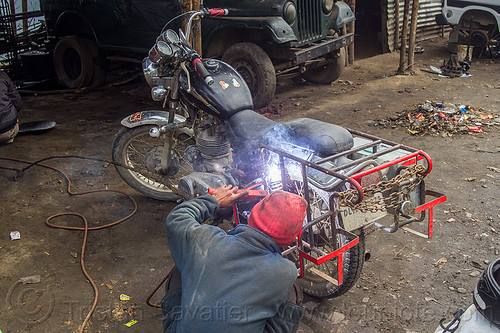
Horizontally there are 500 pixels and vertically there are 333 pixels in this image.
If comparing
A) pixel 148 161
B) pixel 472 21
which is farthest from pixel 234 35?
pixel 472 21

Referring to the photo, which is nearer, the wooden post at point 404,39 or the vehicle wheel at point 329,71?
the vehicle wheel at point 329,71

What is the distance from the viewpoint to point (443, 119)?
257 inches

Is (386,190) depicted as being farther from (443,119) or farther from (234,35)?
(234,35)

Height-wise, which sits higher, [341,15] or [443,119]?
[341,15]

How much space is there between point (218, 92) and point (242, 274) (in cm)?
194

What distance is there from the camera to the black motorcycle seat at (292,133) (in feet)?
9.58

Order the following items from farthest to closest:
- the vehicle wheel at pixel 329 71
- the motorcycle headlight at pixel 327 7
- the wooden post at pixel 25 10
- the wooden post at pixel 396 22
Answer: the wooden post at pixel 25 10 < the wooden post at pixel 396 22 < the vehicle wheel at pixel 329 71 < the motorcycle headlight at pixel 327 7

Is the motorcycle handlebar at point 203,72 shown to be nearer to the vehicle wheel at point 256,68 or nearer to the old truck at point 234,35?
the old truck at point 234,35

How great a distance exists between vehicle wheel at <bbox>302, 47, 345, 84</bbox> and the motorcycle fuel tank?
15.6 ft

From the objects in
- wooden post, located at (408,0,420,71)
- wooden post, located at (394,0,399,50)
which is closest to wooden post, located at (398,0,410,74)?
wooden post, located at (408,0,420,71)

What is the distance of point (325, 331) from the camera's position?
3006 millimetres

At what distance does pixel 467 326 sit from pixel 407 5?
8.15m

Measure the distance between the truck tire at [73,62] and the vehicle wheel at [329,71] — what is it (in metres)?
4.01

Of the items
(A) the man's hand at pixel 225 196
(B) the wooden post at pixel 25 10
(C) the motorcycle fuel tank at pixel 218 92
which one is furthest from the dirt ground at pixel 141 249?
(B) the wooden post at pixel 25 10
